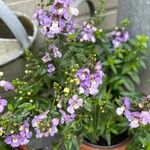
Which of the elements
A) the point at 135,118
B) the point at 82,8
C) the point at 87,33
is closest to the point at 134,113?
the point at 135,118

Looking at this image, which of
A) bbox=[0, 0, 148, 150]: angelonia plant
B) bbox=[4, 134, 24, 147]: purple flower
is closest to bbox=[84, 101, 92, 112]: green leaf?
bbox=[0, 0, 148, 150]: angelonia plant

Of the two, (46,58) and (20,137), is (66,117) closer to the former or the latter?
(20,137)

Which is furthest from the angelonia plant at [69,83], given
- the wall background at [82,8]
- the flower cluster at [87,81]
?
the wall background at [82,8]

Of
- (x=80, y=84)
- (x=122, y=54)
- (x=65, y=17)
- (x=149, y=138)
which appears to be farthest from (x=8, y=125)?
(x=122, y=54)

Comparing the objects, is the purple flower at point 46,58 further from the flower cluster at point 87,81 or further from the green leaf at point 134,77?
the green leaf at point 134,77

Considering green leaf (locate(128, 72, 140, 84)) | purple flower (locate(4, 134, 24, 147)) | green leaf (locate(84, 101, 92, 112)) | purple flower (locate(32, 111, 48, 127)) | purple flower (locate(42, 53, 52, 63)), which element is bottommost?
green leaf (locate(128, 72, 140, 84))

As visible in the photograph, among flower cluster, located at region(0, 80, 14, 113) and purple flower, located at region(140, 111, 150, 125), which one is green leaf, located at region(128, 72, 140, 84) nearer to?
purple flower, located at region(140, 111, 150, 125)
